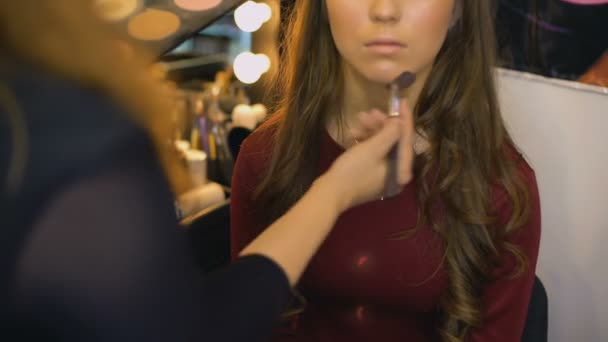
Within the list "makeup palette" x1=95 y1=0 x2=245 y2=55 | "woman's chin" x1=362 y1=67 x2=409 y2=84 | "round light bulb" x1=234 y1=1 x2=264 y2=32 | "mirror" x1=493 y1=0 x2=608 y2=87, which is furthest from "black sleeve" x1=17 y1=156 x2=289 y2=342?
"round light bulb" x1=234 y1=1 x2=264 y2=32

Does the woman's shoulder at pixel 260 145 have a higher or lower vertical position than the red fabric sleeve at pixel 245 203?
higher

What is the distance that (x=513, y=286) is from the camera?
0.75 metres

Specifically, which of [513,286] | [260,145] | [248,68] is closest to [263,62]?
[248,68]

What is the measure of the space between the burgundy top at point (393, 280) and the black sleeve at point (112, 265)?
16.1 inches

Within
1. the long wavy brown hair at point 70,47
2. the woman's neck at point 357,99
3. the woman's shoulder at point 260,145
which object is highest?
the long wavy brown hair at point 70,47

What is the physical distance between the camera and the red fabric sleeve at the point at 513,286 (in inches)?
29.6

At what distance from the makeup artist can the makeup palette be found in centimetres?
5

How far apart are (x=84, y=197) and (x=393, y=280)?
510 millimetres

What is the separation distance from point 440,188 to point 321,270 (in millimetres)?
194

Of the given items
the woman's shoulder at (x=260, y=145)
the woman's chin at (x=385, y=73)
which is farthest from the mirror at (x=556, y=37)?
the woman's shoulder at (x=260, y=145)

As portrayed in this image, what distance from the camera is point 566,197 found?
0.95 metres

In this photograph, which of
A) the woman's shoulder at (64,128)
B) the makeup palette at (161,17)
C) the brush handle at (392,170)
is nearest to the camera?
the woman's shoulder at (64,128)

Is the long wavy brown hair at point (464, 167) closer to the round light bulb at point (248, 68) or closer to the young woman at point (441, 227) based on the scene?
the young woman at point (441, 227)

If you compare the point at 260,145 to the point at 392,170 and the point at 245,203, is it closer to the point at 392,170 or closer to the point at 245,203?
the point at 245,203
